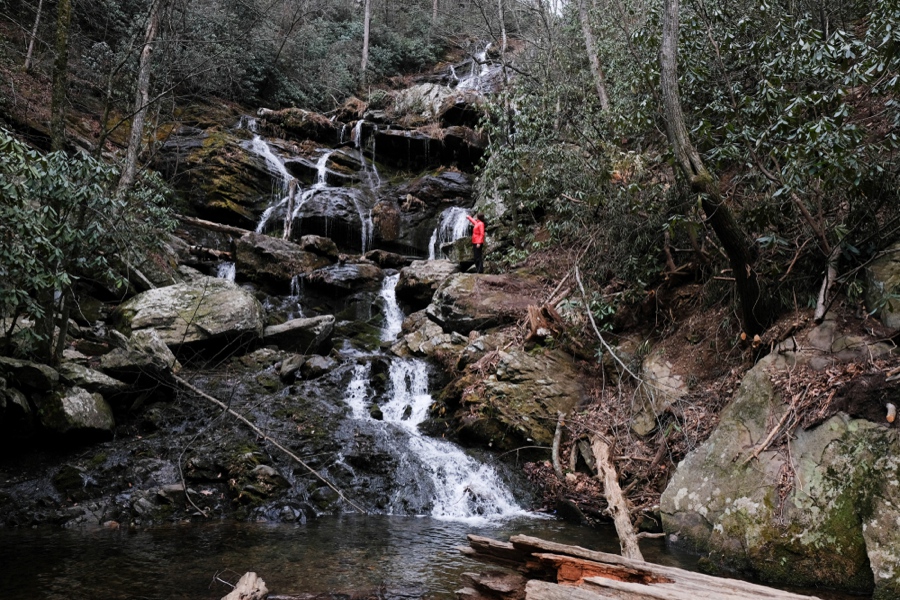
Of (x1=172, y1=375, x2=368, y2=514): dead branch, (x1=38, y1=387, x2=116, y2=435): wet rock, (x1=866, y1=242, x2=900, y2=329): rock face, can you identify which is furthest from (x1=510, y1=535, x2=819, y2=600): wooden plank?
(x1=38, y1=387, x2=116, y2=435): wet rock

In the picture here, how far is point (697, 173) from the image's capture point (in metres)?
6.12

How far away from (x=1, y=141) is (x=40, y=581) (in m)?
3.95

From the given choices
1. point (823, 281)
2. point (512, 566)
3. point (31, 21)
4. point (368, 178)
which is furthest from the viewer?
point (368, 178)

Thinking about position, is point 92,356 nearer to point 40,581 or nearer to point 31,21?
point 40,581

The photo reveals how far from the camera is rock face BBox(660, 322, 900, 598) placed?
4.50 meters

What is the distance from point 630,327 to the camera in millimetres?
9555

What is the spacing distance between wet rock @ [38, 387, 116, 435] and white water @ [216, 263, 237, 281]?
25.4ft

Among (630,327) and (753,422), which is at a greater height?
(630,327)

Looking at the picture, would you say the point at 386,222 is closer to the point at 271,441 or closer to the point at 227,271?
the point at 227,271

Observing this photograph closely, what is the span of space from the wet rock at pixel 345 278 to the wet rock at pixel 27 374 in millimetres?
8460

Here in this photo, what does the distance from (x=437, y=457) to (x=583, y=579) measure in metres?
6.16

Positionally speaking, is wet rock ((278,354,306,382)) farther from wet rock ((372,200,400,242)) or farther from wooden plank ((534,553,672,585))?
wet rock ((372,200,400,242))

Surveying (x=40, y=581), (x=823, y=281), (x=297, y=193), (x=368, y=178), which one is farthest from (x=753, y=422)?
(x=368, y=178)

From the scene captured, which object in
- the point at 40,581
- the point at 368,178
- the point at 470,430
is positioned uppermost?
the point at 368,178
